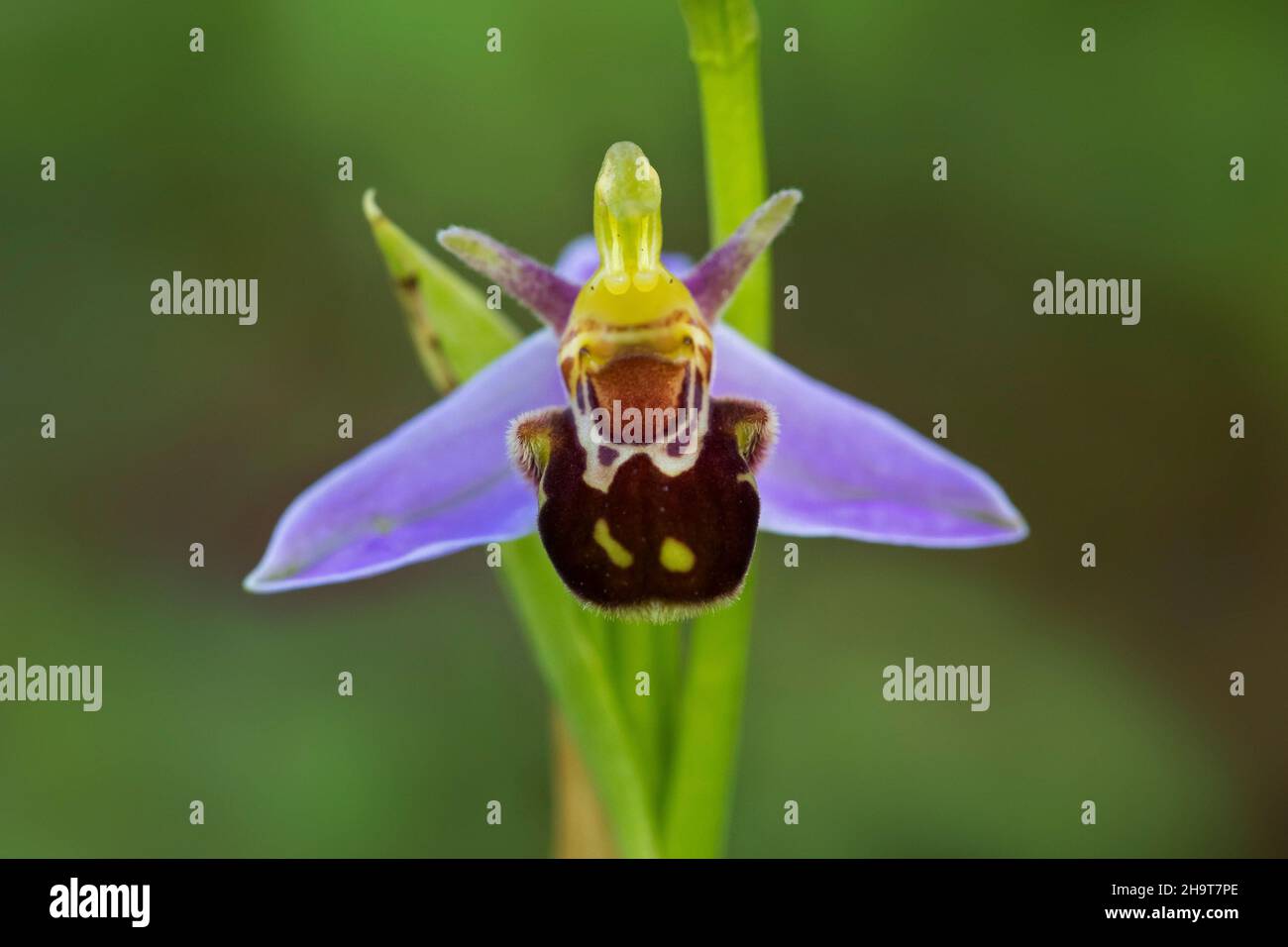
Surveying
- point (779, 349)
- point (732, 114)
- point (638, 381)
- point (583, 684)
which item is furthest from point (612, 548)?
point (779, 349)

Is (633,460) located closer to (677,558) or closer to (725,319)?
(677,558)

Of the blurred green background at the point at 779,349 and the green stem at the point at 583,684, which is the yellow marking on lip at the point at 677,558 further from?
the blurred green background at the point at 779,349

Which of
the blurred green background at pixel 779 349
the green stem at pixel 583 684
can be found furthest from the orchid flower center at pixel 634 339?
the blurred green background at pixel 779 349

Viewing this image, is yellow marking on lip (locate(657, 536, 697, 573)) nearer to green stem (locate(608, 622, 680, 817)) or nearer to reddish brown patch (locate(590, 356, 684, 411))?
reddish brown patch (locate(590, 356, 684, 411))

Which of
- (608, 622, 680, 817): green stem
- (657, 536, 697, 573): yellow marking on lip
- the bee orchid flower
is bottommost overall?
(608, 622, 680, 817): green stem

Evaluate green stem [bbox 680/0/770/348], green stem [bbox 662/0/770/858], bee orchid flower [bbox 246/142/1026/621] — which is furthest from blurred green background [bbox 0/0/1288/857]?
green stem [bbox 680/0/770/348]
